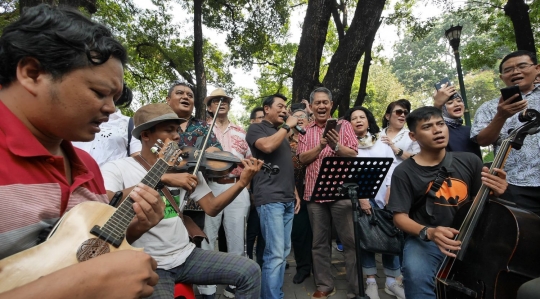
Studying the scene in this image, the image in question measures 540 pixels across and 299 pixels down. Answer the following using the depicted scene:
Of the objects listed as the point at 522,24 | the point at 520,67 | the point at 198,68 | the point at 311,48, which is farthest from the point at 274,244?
the point at 522,24

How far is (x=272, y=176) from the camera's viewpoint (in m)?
4.02

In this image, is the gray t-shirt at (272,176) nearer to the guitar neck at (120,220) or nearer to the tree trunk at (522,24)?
the guitar neck at (120,220)

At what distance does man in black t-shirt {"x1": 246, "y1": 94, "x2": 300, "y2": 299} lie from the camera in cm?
365

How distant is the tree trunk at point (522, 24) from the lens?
764cm

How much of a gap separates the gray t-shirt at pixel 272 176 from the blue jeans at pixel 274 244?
0.32 ft

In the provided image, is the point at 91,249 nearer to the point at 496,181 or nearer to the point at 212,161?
the point at 212,161

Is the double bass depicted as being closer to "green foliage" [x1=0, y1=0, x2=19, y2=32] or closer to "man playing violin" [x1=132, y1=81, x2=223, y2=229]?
"man playing violin" [x1=132, y1=81, x2=223, y2=229]

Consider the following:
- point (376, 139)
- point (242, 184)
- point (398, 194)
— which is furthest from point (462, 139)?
point (242, 184)

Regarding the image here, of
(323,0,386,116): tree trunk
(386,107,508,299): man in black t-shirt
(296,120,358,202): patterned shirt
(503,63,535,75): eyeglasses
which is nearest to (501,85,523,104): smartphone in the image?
(386,107,508,299): man in black t-shirt

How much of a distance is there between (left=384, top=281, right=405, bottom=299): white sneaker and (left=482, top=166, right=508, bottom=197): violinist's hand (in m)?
1.96

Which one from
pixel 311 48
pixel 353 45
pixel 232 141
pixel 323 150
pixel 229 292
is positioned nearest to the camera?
pixel 229 292

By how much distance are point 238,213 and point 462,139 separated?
303cm

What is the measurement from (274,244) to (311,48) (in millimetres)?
4519

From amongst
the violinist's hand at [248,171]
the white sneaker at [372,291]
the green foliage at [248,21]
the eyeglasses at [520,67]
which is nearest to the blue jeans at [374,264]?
→ the white sneaker at [372,291]
